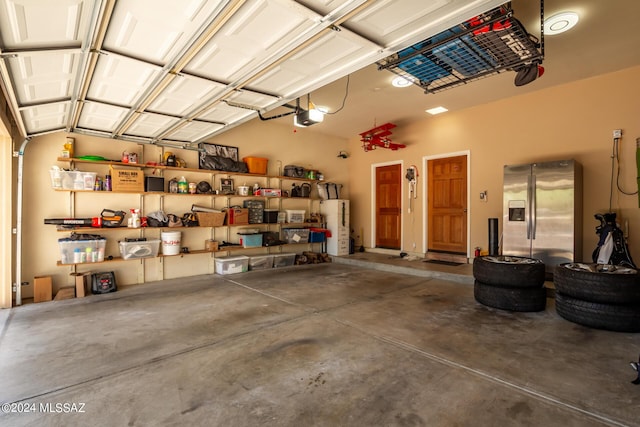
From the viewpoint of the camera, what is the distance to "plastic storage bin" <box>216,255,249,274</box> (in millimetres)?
6070

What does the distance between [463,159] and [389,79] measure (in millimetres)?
2975

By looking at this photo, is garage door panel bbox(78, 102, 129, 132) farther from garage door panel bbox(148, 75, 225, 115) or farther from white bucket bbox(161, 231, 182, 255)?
white bucket bbox(161, 231, 182, 255)

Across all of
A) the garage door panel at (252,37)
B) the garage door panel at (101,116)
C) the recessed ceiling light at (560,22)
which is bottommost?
the garage door panel at (101,116)

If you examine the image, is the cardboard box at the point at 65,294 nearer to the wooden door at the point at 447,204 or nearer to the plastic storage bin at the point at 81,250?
the plastic storage bin at the point at 81,250

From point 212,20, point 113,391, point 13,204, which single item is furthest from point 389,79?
point 13,204

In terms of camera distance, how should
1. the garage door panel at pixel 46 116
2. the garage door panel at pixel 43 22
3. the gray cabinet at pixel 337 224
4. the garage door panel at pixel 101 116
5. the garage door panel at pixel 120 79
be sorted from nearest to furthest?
the garage door panel at pixel 43 22 → the garage door panel at pixel 120 79 → the garage door panel at pixel 46 116 → the garage door panel at pixel 101 116 → the gray cabinet at pixel 337 224

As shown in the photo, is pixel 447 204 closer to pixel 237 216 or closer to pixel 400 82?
pixel 400 82

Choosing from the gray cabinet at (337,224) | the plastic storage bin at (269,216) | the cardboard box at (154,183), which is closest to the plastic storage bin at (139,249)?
the cardboard box at (154,183)

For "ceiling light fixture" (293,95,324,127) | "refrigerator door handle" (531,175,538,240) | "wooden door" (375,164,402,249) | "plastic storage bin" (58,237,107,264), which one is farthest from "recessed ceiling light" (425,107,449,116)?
"plastic storage bin" (58,237,107,264)

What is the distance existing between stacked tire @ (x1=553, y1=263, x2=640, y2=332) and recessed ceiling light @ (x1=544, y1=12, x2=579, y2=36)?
2862mm

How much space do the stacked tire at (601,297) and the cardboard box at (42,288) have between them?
6849mm

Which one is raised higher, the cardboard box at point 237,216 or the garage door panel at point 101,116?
the garage door panel at point 101,116

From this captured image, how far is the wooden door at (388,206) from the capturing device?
26.3ft

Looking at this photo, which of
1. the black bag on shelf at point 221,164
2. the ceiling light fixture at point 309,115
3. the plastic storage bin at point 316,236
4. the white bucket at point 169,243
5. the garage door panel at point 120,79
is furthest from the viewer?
the plastic storage bin at point 316,236
